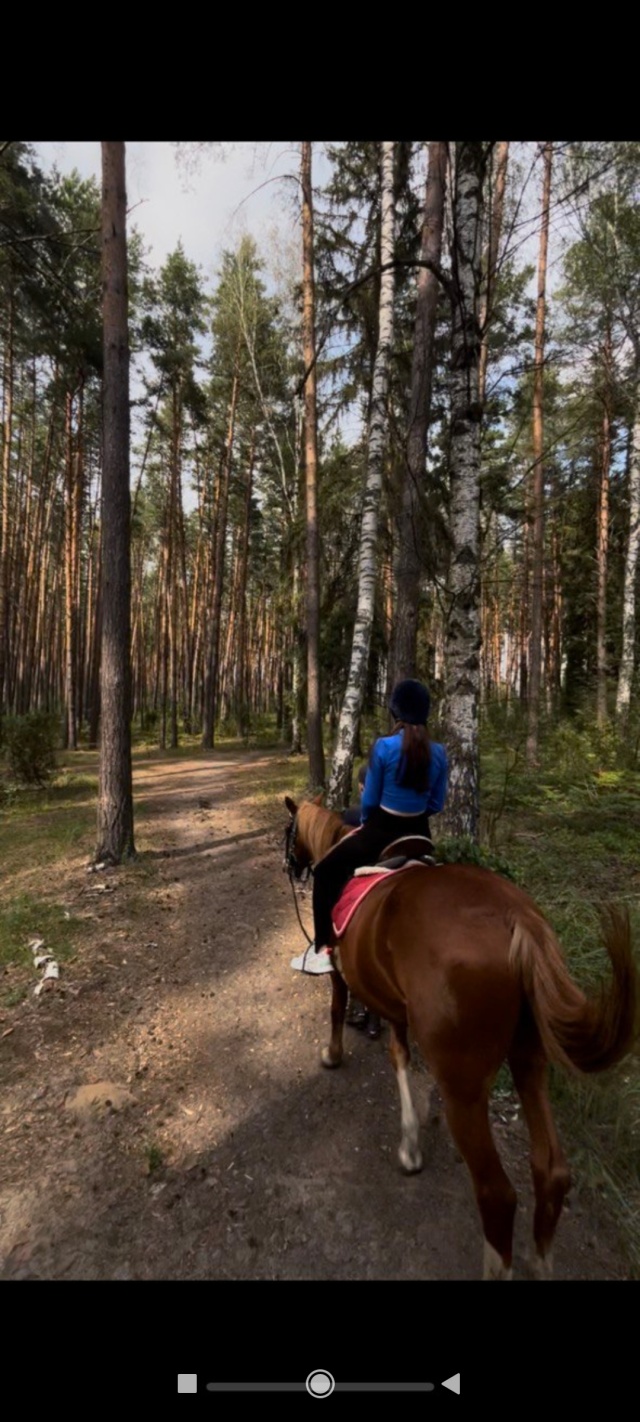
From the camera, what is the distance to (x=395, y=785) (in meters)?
3.28

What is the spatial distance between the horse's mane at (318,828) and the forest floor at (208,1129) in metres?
1.44

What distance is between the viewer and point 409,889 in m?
2.66

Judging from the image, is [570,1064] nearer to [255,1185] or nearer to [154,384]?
[255,1185]

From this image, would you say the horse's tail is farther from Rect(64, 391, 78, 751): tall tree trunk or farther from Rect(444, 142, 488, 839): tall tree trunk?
Rect(64, 391, 78, 751): tall tree trunk

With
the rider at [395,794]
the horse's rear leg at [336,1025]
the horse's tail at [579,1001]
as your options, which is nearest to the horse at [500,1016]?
the horse's tail at [579,1001]

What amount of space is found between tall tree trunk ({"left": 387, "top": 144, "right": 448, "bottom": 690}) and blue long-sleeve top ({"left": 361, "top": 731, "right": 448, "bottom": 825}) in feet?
17.6

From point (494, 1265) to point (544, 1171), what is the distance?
47 cm

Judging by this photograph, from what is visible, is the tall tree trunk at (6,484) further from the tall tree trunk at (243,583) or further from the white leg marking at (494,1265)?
the white leg marking at (494,1265)

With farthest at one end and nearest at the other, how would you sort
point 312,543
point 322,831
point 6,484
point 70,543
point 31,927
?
point 70,543 < point 6,484 < point 312,543 < point 31,927 < point 322,831

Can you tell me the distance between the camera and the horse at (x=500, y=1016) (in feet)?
6.28

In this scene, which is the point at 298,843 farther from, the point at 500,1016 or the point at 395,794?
the point at 500,1016

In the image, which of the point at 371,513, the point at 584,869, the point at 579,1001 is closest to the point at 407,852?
the point at 579,1001

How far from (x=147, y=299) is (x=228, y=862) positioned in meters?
21.8

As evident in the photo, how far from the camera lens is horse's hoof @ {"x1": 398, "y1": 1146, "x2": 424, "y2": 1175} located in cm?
283
